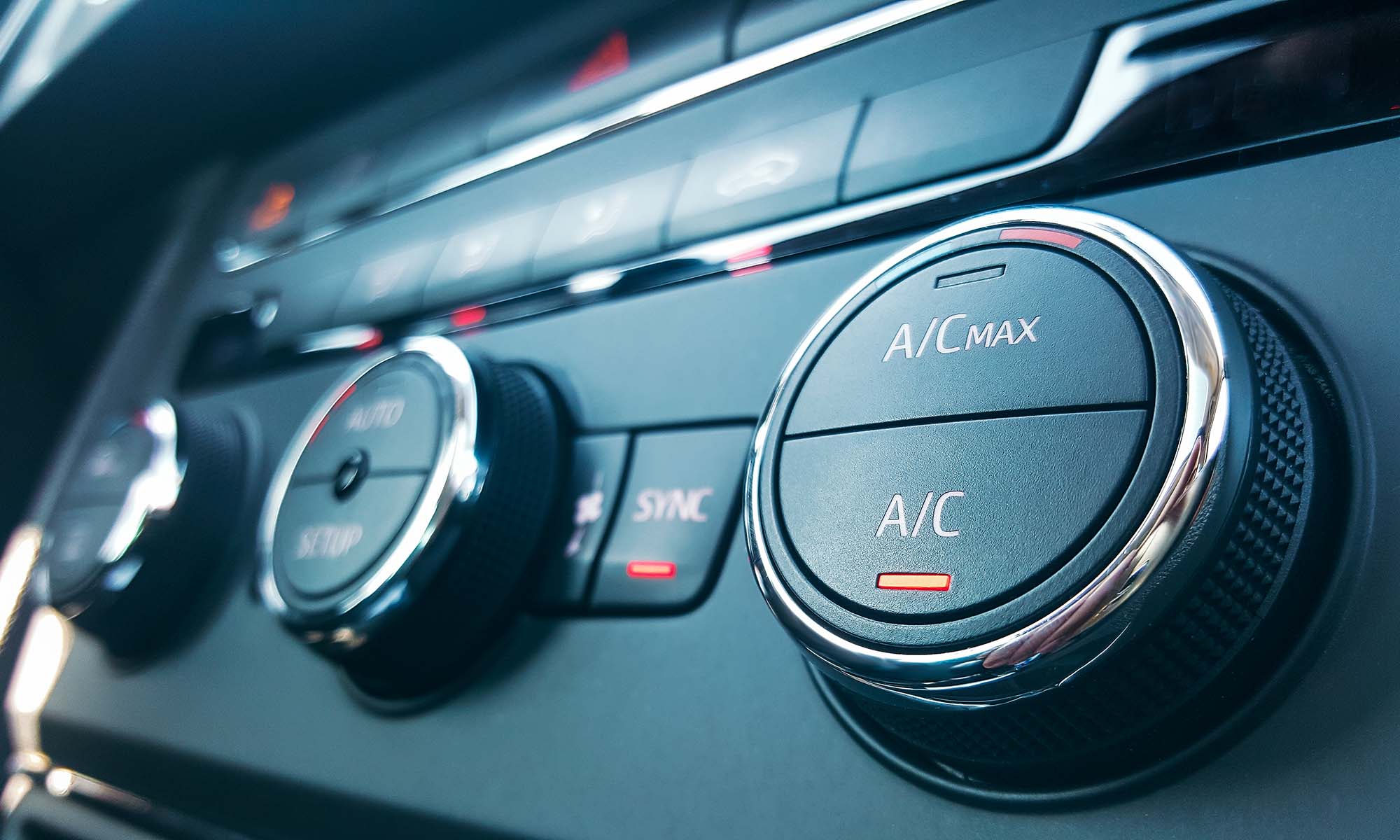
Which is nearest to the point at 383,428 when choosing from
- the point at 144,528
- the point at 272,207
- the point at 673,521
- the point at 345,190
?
the point at 673,521

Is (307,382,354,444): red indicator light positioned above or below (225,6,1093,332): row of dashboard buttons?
below

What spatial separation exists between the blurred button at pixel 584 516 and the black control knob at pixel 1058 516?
133mm

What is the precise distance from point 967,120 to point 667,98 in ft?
0.67

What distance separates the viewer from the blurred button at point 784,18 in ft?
1.59

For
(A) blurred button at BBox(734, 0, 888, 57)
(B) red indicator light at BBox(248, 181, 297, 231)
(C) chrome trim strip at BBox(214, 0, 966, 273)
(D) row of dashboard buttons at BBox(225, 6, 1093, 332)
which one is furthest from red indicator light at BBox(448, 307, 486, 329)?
(B) red indicator light at BBox(248, 181, 297, 231)

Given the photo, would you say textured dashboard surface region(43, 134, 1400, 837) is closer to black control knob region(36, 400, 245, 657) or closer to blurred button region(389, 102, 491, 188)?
black control knob region(36, 400, 245, 657)

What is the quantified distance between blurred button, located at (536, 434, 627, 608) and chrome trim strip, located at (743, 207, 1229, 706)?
0.15m

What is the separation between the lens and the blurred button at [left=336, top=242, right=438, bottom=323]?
0.63m

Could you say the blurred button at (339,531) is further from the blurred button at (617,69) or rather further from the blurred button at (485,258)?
the blurred button at (617,69)

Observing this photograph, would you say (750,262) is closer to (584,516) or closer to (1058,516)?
(584,516)

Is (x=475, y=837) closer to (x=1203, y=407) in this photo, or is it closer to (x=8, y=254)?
(x=1203, y=407)

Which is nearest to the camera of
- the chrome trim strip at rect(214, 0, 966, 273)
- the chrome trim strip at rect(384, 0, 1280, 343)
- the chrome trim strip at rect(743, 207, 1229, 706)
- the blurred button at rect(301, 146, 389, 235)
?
the chrome trim strip at rect(743, 207, 1229, 706)

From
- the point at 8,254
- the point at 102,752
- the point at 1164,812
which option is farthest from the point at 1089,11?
the point at 8,254

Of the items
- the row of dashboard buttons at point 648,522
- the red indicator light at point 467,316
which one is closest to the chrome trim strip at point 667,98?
the red indicator light at point 467,316
